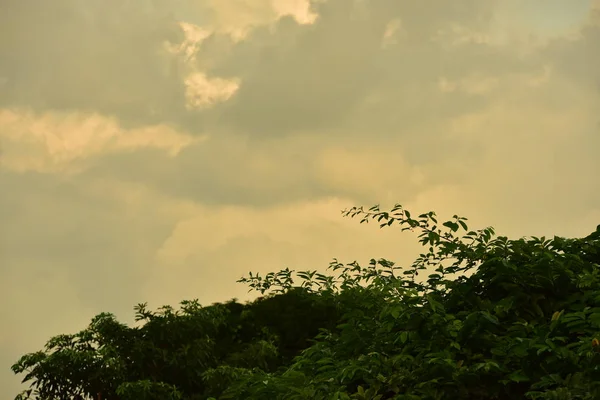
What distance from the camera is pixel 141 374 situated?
2066cm

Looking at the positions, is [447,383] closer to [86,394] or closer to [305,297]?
[305,297]

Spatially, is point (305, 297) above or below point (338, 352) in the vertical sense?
above

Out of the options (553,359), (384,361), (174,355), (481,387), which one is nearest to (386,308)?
(384,361)

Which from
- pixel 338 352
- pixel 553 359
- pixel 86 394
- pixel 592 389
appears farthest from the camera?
pixel 86 394

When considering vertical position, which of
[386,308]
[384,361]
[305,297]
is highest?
[305,297]

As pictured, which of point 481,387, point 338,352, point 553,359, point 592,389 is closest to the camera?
point 592,389

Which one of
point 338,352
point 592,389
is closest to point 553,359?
point 592,389

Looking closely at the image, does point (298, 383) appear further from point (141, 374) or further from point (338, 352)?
point (141, 374)

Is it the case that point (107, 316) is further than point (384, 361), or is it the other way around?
point (107, 316)

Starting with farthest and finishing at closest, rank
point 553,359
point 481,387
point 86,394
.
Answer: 1. point 86,394
2. point 481,387
3. point 553,359

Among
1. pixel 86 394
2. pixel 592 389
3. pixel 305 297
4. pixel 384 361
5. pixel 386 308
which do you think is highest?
pixel 86 394

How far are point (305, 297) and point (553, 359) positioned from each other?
402 centimetres

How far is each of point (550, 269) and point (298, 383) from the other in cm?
320

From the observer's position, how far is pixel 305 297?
10672 millimetres
